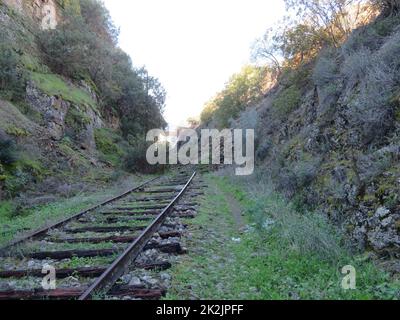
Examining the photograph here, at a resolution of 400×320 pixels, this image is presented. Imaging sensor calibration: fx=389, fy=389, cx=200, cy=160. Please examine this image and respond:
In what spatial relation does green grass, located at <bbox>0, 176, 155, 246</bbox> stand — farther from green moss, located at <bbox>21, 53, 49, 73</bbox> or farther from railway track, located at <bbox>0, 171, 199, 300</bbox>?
green moss, located at <bbox>21, 53, 49, 73</bbox>

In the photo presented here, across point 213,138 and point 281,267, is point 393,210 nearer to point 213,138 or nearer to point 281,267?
point 281,267

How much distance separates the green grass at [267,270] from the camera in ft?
15.3

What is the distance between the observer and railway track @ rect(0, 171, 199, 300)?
4590 mm

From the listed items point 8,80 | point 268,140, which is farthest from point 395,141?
point 8,80

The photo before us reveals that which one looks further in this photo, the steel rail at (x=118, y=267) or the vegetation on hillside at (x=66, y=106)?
the vegetation on hillside at (x=66, y=106)

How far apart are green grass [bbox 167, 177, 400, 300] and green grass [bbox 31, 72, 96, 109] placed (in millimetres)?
16744

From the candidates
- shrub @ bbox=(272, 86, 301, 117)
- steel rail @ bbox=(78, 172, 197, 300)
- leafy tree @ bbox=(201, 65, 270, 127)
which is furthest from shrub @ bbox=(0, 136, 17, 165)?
leafy tree @ bbox=(201, 65, 270, 127)

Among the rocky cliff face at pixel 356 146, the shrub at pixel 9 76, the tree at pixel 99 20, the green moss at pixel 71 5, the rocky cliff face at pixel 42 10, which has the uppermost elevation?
the tree at pixel 99 20

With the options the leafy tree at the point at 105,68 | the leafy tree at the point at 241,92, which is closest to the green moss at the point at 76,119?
the leafy tree at the point at 105,68

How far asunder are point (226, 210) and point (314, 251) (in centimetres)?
526

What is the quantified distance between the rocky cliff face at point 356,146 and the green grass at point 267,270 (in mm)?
593

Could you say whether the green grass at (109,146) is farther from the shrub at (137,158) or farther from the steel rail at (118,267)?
the steel rail at (118,267)

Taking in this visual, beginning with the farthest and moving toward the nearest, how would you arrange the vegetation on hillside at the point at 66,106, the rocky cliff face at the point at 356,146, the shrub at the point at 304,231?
1. the vegetation on hillside at the point at 66,106
2. the rocky cliff face at the point at 356,146
3. the shrub at the point at 304,231

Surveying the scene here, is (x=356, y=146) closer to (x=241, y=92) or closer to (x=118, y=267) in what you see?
(x=118, y=267)
